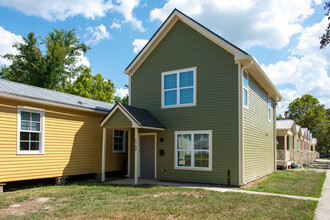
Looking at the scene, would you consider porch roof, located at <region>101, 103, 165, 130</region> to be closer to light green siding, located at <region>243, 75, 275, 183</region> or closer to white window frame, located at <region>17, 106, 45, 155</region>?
white window frame, located at <region>17, 106, 45, 155</region>

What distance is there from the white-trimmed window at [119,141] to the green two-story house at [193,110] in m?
0.83

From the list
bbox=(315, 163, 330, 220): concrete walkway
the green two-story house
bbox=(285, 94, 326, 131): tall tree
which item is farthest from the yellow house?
bbox=(285, 94, 326, 131): tall tree

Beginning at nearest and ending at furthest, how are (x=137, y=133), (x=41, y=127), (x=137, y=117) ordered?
(x=41, y=127)
(x=137, y=133)
(x=137, y=117)

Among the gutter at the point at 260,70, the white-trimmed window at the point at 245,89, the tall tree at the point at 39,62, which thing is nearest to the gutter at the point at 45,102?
the white-trimmed window at the point at 245,89

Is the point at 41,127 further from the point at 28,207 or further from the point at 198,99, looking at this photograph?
the point at 198,99

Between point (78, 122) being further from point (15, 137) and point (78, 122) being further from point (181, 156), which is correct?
point (181, 156)

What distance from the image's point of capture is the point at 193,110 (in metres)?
12.5

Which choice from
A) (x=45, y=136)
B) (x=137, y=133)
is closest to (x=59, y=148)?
(x=45, y=136)

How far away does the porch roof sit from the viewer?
38.1 feet

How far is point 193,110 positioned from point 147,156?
11.4 feet

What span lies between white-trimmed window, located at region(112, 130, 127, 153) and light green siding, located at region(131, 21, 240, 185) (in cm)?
137

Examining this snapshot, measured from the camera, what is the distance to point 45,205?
795 centimetres

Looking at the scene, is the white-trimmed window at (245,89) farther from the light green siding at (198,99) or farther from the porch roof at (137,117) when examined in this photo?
the porch roof at (137,117)

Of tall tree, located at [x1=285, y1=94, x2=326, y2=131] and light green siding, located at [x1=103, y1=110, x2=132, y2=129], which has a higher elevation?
tall tree, located at [x1=285, y1=94, x2=326, y2=131]
